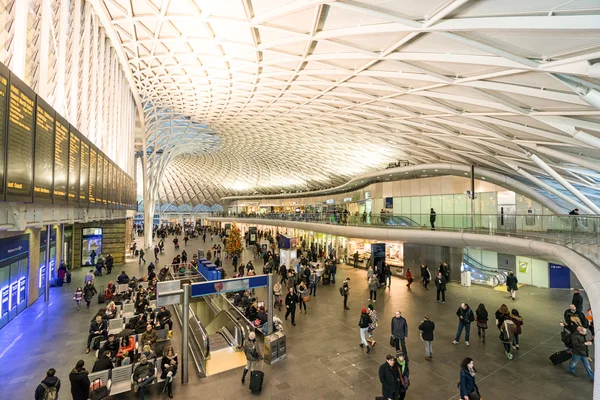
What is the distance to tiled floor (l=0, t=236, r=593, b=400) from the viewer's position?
7.45m

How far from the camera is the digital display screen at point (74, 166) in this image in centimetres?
835

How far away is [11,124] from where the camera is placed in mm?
4832

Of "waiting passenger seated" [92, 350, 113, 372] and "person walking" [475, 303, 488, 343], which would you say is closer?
"waiting passenger seated" [92, 350, 113, 372]

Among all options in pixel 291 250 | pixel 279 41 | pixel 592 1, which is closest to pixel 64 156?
pixel 279 41

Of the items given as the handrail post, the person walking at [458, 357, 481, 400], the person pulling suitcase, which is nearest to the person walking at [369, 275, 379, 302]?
the person pulling suitcase

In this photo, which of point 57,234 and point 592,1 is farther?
point 57,234

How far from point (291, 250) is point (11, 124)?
17619mm

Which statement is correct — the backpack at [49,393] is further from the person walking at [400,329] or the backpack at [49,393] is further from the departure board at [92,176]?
the person walking at [400,329]

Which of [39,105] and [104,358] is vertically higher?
[39,105]

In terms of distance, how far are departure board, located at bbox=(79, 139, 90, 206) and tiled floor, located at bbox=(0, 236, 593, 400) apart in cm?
502

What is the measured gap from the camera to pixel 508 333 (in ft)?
30.6

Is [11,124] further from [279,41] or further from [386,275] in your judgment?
[386,275]

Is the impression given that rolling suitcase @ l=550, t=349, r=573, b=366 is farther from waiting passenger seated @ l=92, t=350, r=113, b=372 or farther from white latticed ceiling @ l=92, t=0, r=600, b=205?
waiting passenger seated @ l=92, t=350, r=113, b=372

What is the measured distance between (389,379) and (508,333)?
5.41 m
